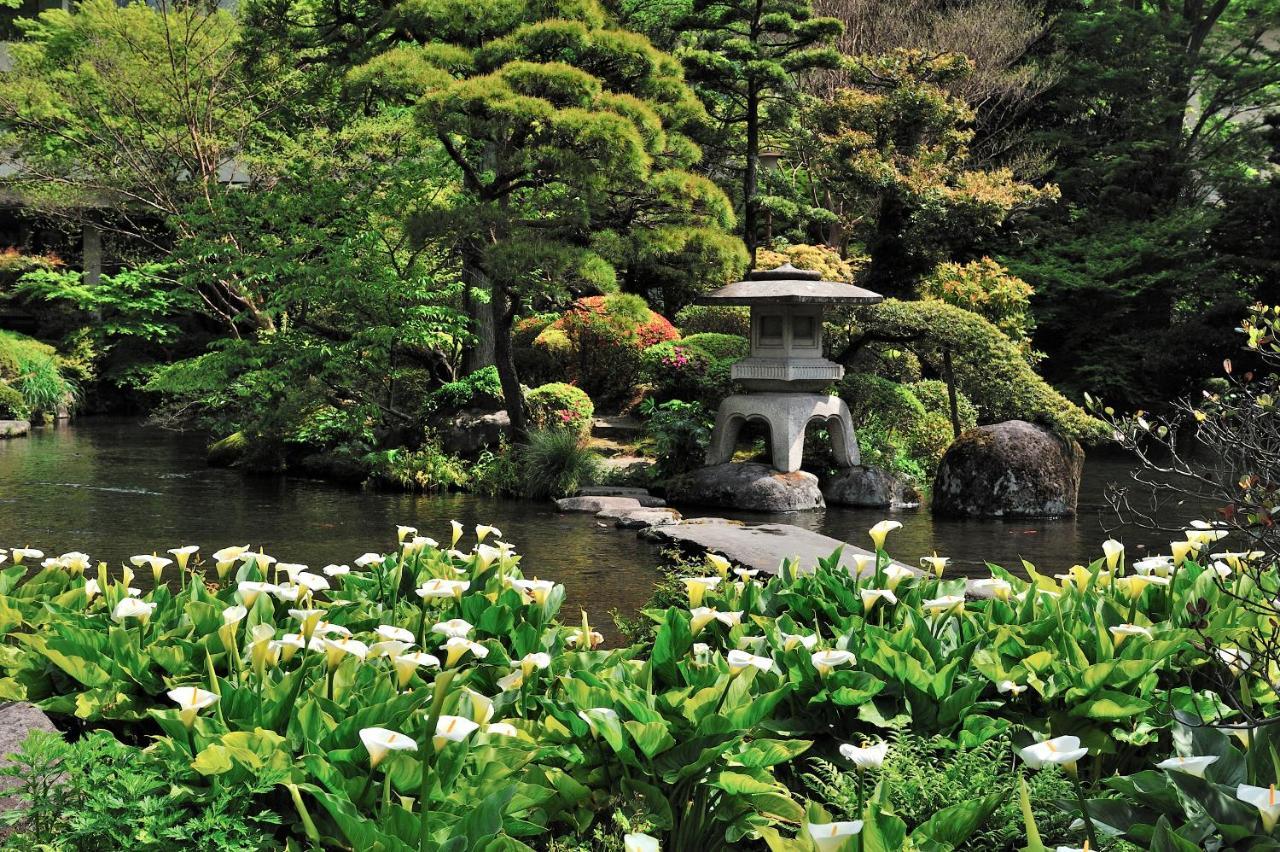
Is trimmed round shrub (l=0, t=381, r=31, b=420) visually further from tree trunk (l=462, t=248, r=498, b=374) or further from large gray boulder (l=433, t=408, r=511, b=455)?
large gray boulder (l=433, t=408, r=511, b=455)

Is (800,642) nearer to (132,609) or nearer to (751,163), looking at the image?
(132,609)

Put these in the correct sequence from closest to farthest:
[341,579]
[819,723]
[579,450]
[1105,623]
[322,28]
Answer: [819,723] → [1105,623] → [341,579] → [579,450] → [322,28]

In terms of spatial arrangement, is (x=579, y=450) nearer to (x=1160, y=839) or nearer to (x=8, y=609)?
(x=8, y=609)

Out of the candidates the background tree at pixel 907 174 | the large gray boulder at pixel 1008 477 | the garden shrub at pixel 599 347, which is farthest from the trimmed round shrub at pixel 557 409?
the background tree at pixel 907 174

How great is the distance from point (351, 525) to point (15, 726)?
7560mm

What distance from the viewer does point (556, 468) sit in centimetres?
1270

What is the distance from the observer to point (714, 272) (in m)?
13.6

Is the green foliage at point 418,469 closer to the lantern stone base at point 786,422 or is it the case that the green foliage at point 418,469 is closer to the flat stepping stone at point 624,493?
the flat stepping stone at point 624,493

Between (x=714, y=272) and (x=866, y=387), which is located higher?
(x=714, y=272)

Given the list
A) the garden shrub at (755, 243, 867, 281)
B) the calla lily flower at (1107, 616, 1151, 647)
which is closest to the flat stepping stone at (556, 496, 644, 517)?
the garden shrub at (755, 243, 867, 281)

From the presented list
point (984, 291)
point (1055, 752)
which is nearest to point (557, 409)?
point (984, 291)

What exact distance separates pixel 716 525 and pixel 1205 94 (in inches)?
693

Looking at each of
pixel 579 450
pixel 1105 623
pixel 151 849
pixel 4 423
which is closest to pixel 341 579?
pixel 151 849

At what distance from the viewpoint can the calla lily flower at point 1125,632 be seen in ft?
11.1
